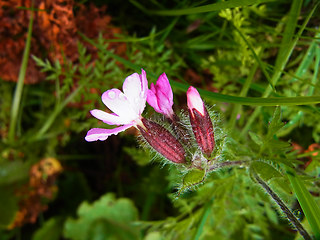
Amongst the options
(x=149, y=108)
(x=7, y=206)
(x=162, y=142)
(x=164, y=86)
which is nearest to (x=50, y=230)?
(x=7, y=206)

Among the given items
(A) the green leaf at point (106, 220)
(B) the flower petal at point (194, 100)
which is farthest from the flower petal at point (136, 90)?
(A) the green leaf at point (106, 220)

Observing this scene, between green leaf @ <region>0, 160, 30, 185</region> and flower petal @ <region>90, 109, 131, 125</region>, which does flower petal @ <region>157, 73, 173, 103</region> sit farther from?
green leaf @ <region>0, 160, 30, 185</region>

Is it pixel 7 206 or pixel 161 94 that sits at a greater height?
pixel 161 94

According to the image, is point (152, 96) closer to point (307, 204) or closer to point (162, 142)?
point (162, 142)

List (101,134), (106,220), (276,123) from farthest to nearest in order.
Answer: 1. (106,220)
2. (276,123)
3. (101,134)

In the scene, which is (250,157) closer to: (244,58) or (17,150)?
(244,58)

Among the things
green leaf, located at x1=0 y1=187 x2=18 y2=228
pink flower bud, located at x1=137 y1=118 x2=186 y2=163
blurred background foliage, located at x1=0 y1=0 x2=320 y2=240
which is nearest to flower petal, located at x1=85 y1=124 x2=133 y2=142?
pink flower bud, located at x1=137 y1=118 x2=186 y2=163
